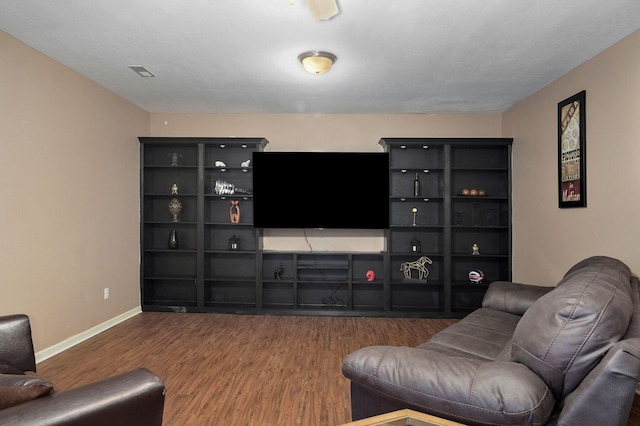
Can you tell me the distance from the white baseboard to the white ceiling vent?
2.73 m

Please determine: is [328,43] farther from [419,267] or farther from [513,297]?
[419,267]

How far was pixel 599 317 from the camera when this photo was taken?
129 cm

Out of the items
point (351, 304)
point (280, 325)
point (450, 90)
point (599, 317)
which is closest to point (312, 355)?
point (280, 325)

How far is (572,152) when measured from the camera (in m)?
3.35

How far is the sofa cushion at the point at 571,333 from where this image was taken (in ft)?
4.16

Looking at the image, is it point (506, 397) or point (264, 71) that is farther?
point (264, 71)

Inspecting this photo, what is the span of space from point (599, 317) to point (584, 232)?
2400 mm

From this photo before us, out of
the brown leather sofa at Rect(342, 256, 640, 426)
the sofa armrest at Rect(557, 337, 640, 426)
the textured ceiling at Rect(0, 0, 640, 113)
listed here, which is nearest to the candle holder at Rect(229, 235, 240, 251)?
the textured ceiling at Rect(0, 0, 640, 113)

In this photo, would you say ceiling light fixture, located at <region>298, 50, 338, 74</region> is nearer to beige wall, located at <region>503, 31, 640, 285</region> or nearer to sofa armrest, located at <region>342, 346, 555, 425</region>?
beige wall, located at <region>503, 31, 640, 285</region>

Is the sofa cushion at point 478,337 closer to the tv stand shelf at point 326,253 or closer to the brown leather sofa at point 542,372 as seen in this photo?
the brown leather sofa at point 542,372

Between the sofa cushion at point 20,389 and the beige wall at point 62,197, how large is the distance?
7.26 ft

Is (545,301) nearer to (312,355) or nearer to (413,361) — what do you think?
(413,361)

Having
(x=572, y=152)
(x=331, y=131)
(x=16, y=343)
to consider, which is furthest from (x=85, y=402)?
(x=331, y=131)

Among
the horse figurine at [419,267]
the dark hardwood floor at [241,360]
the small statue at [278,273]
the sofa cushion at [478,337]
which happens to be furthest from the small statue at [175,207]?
the sofa cushion at [478,337]
